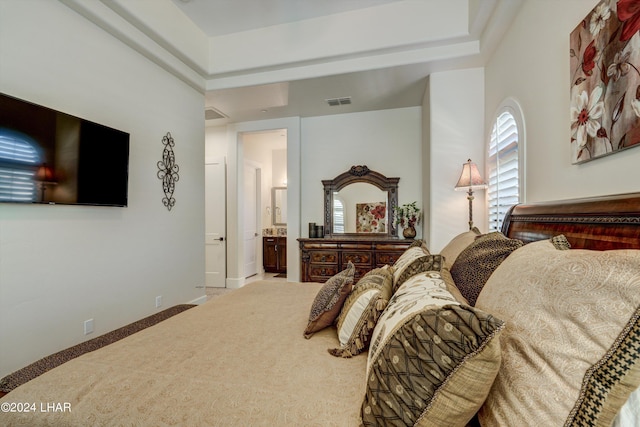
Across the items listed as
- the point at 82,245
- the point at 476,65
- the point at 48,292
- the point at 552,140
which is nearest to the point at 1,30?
the point at 82,245

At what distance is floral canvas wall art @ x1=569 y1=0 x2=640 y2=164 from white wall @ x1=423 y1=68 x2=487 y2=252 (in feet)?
5.42

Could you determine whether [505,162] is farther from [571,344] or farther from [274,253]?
[274,253]

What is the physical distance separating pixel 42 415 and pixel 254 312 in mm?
964

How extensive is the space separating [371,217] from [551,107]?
2.85 meters

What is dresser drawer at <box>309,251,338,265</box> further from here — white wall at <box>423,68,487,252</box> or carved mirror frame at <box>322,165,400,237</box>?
white wall at <box>423,68,487,252</box>

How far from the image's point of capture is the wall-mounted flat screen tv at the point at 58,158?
175 centimetres

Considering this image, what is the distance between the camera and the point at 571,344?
1.98ft

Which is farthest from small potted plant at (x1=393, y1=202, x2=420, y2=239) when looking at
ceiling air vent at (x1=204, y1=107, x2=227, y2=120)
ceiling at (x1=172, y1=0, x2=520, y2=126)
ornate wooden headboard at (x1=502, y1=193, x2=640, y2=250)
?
ceiling air vent at (x1=204, y1=107, x2=227, y2=120)

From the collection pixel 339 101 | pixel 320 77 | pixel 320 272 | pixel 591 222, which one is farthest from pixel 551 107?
pixel 320 272

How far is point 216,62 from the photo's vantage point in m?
3.47

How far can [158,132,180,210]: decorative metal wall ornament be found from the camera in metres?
3.09

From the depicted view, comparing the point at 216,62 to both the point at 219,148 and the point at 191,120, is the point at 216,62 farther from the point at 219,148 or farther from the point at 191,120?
the point at 219,148

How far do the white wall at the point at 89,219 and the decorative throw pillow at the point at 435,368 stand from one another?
7.90ft

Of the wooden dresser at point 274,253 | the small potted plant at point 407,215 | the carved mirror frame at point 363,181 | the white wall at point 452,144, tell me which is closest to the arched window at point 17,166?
the carved mirror frame at point 363,181
